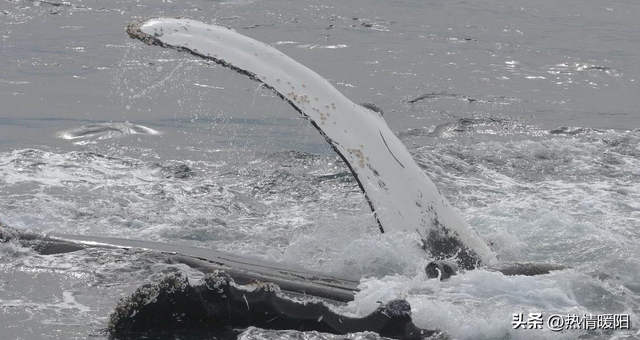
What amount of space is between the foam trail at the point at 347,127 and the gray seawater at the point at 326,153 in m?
0.17

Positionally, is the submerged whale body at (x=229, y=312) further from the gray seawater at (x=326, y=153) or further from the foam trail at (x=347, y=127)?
the foam trail at (x=347, y=127)

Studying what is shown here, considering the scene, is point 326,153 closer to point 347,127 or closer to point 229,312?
point 347,127

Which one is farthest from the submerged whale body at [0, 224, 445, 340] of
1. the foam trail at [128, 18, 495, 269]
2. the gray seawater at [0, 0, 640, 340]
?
the foam trail at [128, 18, 495, 269]

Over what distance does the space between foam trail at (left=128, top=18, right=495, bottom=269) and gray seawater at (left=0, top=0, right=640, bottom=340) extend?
17 centimetres

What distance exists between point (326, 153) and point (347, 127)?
14.4 ft

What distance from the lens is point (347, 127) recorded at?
233 inches

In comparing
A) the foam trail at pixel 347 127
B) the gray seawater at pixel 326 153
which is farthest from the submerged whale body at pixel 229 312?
the foam trail at pixel 347 127

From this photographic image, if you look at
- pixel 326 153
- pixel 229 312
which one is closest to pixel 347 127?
pixel 229 312

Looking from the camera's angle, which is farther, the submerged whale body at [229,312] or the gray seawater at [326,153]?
the gray seawater at [326,153]

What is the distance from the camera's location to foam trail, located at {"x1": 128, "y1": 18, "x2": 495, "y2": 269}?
5.82m

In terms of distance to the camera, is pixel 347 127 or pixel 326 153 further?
pixel 326 153

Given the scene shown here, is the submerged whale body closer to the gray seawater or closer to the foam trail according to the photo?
the gray seawater

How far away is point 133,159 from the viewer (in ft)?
31.8

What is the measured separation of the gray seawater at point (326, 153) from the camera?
5887 mm
